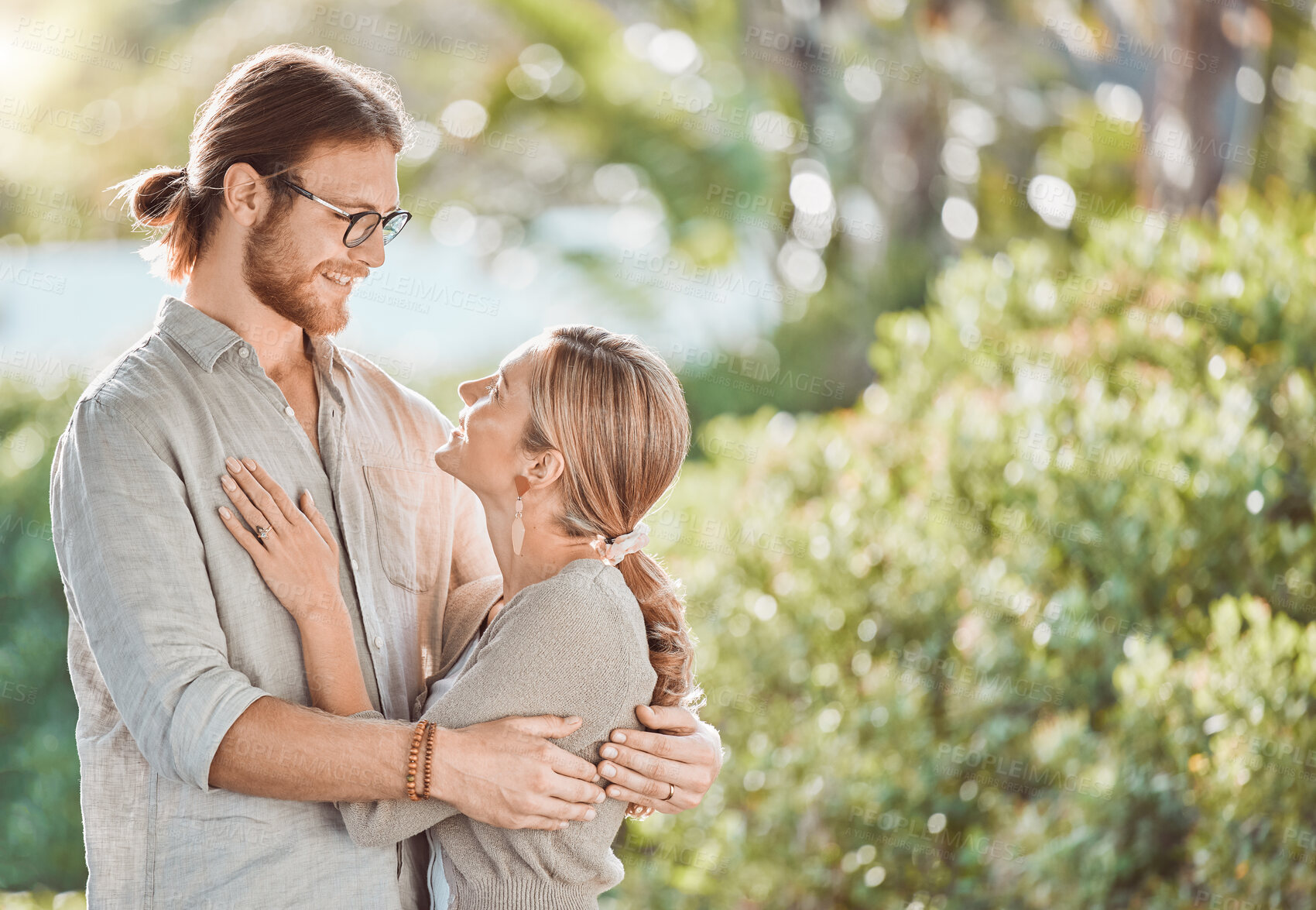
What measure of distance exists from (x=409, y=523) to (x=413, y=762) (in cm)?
59

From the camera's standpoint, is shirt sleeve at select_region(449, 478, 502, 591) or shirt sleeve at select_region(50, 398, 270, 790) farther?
shirt sleeve at select_region(449, 478, 502, 591)

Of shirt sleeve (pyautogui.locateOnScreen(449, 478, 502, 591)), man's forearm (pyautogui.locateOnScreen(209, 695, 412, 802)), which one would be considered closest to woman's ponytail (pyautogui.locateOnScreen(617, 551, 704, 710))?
shirt sleeve (pyautogui.locateOnScreen(449, 478, 502, 591))

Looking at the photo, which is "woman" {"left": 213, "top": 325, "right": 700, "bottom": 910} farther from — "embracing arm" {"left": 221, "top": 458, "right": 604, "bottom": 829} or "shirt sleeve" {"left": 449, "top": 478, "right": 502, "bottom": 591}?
"shirt sleeve" {"left": 449, "top": 478, "right": 502, "bottom": 591}

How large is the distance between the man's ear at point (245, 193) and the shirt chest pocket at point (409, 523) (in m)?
0.51

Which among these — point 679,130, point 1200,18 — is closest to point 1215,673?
point 1200,18

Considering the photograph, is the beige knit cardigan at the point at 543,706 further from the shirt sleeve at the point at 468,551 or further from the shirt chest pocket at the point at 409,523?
the shirt sleeve at the point at 468,551

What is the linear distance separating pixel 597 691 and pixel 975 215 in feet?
30.0

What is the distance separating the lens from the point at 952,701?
12.5ft

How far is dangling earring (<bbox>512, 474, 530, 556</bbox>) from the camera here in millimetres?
2039

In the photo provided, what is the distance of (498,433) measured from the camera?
2027mm

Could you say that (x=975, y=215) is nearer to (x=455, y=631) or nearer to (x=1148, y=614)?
(x=1148, y=614)

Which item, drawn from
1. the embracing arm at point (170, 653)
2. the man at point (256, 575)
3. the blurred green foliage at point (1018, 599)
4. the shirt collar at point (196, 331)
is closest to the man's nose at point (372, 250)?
the man at point (256, 575)

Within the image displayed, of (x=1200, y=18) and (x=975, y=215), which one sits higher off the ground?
(x=1200, y=18)

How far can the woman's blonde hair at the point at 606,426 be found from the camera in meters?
1.99
